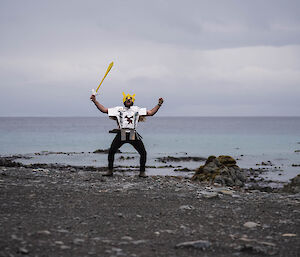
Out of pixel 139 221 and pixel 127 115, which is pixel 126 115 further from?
pixel 139 221

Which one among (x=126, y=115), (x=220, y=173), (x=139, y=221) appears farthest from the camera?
(x=220, y=173)

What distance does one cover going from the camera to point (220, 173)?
24.3 m

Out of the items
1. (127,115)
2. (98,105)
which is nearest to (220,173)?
(127,115)

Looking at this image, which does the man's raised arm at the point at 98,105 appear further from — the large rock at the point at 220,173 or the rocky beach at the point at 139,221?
the large rock at the point at 220,173

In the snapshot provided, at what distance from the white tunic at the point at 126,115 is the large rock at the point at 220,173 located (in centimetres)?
983

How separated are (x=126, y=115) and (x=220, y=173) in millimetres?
11135

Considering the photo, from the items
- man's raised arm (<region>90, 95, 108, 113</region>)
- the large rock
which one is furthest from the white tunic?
the large rock

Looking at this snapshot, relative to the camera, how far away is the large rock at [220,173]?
23.7m

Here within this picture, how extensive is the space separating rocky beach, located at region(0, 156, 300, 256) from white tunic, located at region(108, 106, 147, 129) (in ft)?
7.42

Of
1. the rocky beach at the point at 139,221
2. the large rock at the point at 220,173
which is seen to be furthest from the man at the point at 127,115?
the large rock at the point at 220,173

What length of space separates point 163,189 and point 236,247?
582cm

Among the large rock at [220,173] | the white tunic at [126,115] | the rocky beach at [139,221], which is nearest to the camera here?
the rocky beach at [139,221]

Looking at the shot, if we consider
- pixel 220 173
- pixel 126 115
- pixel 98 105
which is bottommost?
pixel 220 173

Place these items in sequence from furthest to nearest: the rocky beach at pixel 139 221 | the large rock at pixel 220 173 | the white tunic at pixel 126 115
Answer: the large rock at pixel 220 173 < the white tunic at pixel 126 115 < the rocky beach at pixel 139 221
